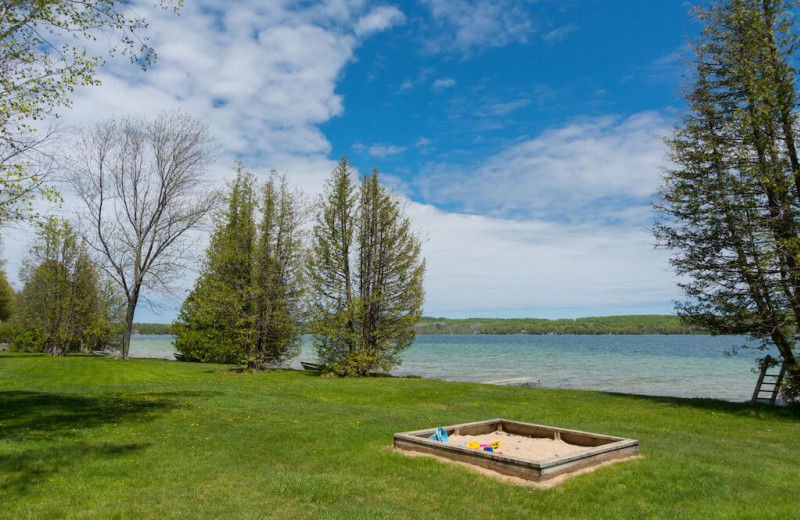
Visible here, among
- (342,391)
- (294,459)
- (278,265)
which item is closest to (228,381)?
(342,391)

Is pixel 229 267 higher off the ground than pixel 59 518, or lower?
higher

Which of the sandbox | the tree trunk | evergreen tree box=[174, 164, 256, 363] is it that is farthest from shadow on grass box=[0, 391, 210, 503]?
the tree trunk

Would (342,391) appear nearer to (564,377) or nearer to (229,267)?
(229,267)

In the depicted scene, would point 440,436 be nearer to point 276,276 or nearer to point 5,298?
point 276,276

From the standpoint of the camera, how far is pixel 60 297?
41.1 metres

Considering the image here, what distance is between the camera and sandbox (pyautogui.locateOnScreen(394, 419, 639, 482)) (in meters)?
8.23

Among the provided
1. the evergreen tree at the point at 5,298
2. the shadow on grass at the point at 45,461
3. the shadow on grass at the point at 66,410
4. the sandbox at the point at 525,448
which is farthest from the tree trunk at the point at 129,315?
the evergreen tree at the point at 5,298

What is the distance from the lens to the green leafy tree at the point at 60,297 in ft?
133

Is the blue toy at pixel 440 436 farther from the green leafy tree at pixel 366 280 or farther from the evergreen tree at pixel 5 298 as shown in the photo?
the evergreen tree at pixel 5 298

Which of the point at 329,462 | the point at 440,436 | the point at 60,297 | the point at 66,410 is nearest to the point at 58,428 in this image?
the point at 66,410

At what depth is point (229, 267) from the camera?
2986 cm

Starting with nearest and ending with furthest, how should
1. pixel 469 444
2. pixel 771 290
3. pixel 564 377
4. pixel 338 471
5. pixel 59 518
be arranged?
1. pixel 59 518
2. pixel 338 471
3. pixel 469 444
4. pixel 771 290
5. pixel 564 377

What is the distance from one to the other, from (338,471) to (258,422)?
5.12 m

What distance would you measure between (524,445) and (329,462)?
4.26 m
